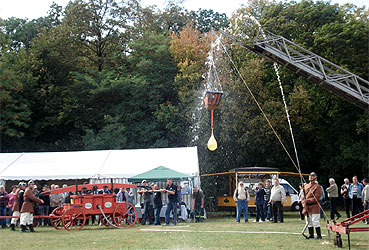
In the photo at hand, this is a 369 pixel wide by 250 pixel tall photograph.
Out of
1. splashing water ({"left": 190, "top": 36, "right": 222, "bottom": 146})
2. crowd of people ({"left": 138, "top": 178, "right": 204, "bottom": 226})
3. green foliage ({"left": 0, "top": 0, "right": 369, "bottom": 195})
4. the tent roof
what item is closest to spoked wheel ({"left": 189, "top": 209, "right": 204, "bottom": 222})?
crowd of people ({"left": 138, "top": 178, "right": 204, "bottom": 226})

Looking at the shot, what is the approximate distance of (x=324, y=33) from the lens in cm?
3052

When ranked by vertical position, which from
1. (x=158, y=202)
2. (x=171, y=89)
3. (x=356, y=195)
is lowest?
(x=158, y=202)

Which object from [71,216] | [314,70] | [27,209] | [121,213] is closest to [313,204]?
[314,70]

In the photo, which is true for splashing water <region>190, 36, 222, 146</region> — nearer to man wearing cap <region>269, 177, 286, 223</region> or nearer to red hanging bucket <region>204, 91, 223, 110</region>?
man wearing cap <region>269, 177, 286, 223</region>

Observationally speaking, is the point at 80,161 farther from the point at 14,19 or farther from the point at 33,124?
the point at 14,19

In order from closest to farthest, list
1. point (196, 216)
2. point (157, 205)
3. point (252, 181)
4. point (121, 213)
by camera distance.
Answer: point (121, 213)
point (157, 205)
point (196, 216)
point (252, 181)

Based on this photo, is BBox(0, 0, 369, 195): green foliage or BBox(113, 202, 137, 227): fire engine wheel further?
BBox(0, 0, 369, 195): green foliage

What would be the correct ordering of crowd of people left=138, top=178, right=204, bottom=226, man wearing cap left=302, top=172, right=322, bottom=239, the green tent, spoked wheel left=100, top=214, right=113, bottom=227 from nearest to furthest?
1. man wearing cap left=302, top=172, right=322, bottom=239
2. spoked wheel left=100, top=214, right=113, bottom=227
3. crowd of people left=138, top=178, right=204, bottom=226
4. the green tent

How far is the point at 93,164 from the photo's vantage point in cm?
2202

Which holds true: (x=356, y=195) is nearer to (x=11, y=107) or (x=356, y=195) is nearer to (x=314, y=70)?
(x=314, y=70)

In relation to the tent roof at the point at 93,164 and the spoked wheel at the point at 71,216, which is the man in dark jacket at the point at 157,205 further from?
the spoked wheel at the point at 71,216

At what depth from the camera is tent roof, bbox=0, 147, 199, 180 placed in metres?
21.0

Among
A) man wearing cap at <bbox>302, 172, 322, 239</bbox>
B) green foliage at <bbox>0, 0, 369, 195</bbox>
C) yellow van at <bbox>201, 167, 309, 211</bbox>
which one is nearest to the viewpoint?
man wearing cap at <bbox>302, 172, 322, 239</bbox>

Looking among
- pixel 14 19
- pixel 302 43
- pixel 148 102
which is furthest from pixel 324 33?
pixel 14 19
